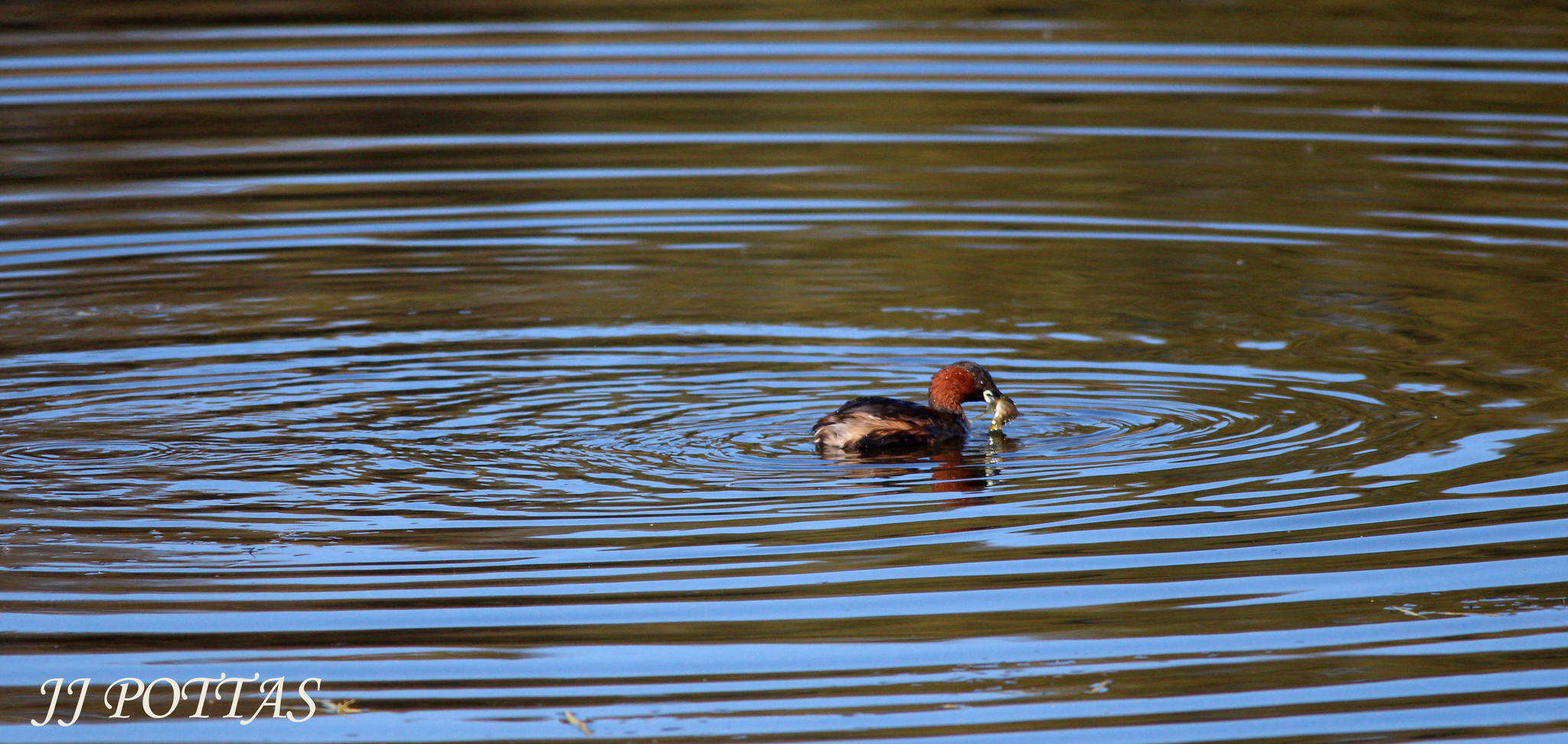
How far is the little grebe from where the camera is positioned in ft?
30.5

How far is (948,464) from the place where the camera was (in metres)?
9.40

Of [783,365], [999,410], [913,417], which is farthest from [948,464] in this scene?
[783,365]

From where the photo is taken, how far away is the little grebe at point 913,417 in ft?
30.5

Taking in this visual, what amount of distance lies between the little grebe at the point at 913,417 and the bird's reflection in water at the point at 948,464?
0.17 ft

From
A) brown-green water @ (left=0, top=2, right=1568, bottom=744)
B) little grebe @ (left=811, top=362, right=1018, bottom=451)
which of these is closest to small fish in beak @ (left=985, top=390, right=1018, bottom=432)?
little grebe @ (left=811, top=362, right=1018, bottom=451)

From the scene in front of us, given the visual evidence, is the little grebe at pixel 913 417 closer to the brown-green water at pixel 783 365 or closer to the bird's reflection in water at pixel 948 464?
the bird's reflection in water at pixel 948 464

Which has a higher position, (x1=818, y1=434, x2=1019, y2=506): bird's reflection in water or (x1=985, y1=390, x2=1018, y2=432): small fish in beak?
(x1=985, y1=390, x2=1018, y2=432): small fish in beak

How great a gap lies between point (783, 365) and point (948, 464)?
2.10 metres

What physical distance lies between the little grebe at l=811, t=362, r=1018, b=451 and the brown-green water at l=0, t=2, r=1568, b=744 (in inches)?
7.4

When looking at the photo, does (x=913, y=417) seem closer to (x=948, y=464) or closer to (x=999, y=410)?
(x=948, y=464)

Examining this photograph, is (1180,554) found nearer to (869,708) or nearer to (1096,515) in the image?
(1096,515)

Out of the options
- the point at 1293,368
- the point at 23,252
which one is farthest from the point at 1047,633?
the point at 23,252

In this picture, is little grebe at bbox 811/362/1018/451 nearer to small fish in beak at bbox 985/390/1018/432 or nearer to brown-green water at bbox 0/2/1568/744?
small fish in beak at bbox 985/390/1018/432

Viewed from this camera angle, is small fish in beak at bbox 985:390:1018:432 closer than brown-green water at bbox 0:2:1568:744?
No
